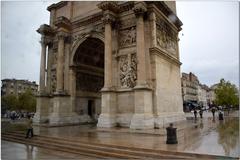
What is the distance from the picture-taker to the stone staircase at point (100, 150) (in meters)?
7.17

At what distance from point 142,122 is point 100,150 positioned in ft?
18.1

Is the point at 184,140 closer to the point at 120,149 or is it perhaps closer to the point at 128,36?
the point at 120,149

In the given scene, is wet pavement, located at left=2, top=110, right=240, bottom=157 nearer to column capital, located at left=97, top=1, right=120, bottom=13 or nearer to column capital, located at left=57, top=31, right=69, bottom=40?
column capital, located at left=97, top=1, right=120, bottom=13

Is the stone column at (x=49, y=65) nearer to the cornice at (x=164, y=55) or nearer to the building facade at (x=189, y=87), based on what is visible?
the cornice at (x=164, y=55)

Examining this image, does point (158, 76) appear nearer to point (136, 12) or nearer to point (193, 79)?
point (136, 12)

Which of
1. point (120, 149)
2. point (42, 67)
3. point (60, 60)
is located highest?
point (60, 60)

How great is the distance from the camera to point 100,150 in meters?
8.71

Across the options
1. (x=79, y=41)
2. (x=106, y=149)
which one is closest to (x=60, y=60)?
(x=79, y=41)

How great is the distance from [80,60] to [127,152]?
48.8 feet

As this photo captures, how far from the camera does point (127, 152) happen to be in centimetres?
802

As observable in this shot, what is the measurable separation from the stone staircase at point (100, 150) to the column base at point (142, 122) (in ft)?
15.7

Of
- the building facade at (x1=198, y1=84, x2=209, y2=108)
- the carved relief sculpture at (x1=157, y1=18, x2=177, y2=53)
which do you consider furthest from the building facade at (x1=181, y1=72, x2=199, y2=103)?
the carved relief sculpture at (x1=157, y1=18, x2=177, y2=53)

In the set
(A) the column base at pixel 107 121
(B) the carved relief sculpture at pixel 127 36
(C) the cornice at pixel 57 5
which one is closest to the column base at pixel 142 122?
(A) the column base at pixel 107 121

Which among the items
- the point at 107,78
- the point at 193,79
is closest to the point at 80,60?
Result: the point at 107,78
